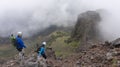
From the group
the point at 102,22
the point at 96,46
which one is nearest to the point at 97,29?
the point at 102,22

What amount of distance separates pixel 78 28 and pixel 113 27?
2304 centimetres

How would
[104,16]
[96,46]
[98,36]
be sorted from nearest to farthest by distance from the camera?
[96,46]
[98,36]
[104,16]

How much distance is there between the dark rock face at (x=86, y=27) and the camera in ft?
576

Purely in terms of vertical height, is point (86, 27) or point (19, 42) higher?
point (86, 27)

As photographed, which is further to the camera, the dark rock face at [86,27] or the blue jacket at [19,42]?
the dark rock face at [86,27]

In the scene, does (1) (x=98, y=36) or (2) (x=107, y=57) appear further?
(1) (x=98, y=36)

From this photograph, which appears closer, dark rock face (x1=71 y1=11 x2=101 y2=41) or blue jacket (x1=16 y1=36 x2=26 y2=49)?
blue jacket (x1=16 y1=36 x2=26 y2=49)

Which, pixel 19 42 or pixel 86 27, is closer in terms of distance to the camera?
A: pixel 19 42

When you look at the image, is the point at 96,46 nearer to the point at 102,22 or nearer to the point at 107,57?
the point at 107,57

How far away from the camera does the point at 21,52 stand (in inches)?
1499

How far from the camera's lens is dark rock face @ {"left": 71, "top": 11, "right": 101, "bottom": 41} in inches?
6917

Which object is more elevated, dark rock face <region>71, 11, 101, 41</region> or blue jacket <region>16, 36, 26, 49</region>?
dark rock face <region>71, 11, 101, 41</region>

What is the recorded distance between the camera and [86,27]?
185750 millimetres

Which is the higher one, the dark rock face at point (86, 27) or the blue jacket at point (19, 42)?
the dark rock face at point (86, 27)
